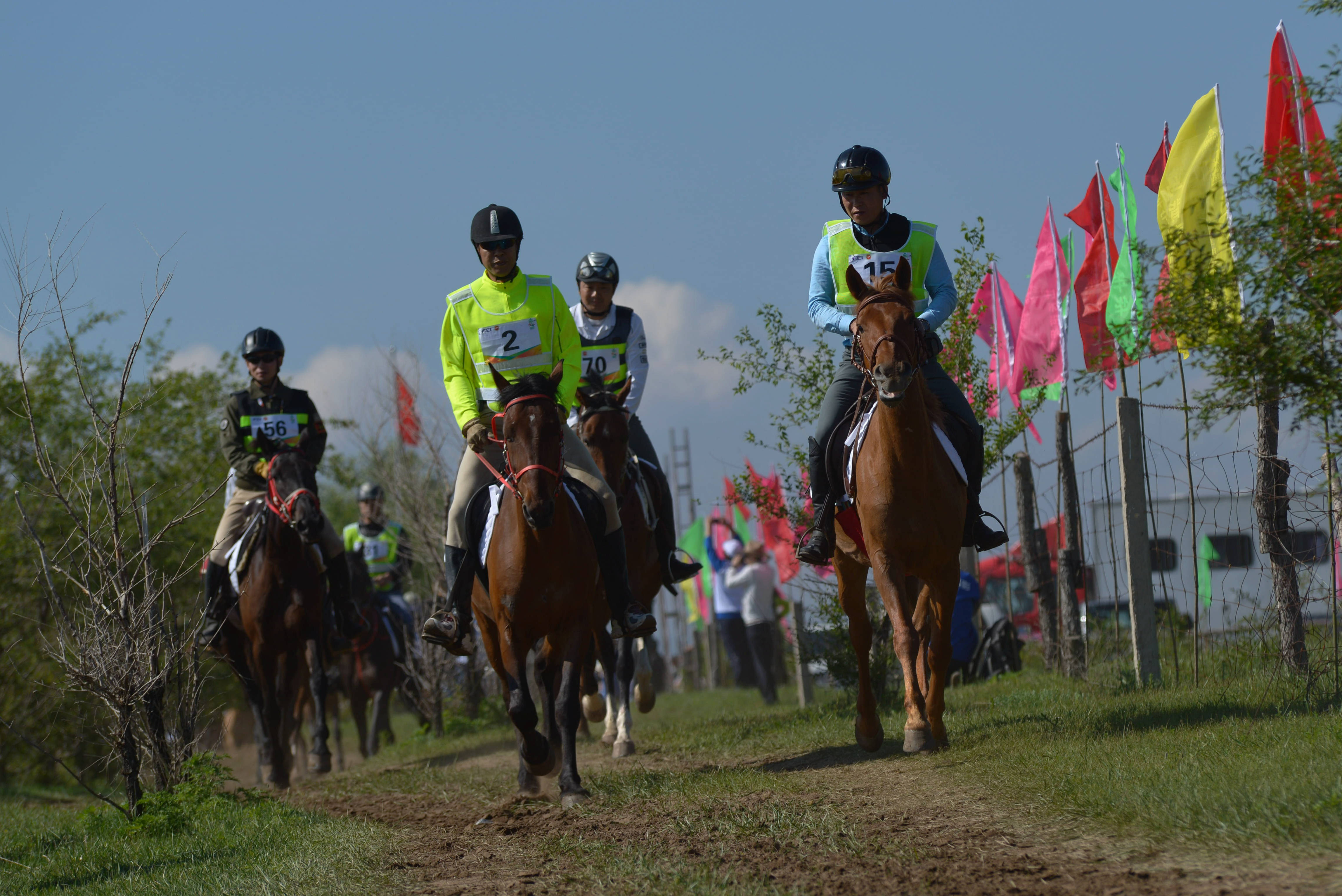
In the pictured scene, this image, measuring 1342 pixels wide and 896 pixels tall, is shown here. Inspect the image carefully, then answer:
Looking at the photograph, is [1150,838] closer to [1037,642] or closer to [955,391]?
[955,391]

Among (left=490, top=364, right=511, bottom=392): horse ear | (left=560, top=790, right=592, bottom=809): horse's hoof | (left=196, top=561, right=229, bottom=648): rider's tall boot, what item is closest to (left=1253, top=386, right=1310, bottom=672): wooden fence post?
(left=560, top=790, right=592, bottom=809): horse's hoof

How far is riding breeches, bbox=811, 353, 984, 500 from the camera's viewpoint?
8.25 metres

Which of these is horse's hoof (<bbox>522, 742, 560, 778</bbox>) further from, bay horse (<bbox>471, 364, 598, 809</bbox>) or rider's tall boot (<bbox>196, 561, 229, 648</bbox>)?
rider's tall boot (<bbox>196, 561, 229, 648</bbox>)

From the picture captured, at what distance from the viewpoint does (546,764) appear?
767cm

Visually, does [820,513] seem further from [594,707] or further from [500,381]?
[594,707]

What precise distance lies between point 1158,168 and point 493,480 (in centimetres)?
967

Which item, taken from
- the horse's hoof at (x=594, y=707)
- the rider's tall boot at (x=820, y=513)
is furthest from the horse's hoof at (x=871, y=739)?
the horse's hoof at (x=594, y=707)

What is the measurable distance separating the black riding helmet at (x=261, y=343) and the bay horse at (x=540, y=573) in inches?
197

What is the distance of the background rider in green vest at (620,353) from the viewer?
36.6ft

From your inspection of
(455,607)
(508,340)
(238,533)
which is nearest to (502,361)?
(508,340)

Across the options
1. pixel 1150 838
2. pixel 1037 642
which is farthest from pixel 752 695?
pixel 1150 838

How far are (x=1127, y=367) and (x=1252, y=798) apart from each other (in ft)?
31.5

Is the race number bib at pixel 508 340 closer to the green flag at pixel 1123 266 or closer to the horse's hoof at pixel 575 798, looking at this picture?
the horse's hoof at pixel 575 798

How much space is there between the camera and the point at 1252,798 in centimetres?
455
